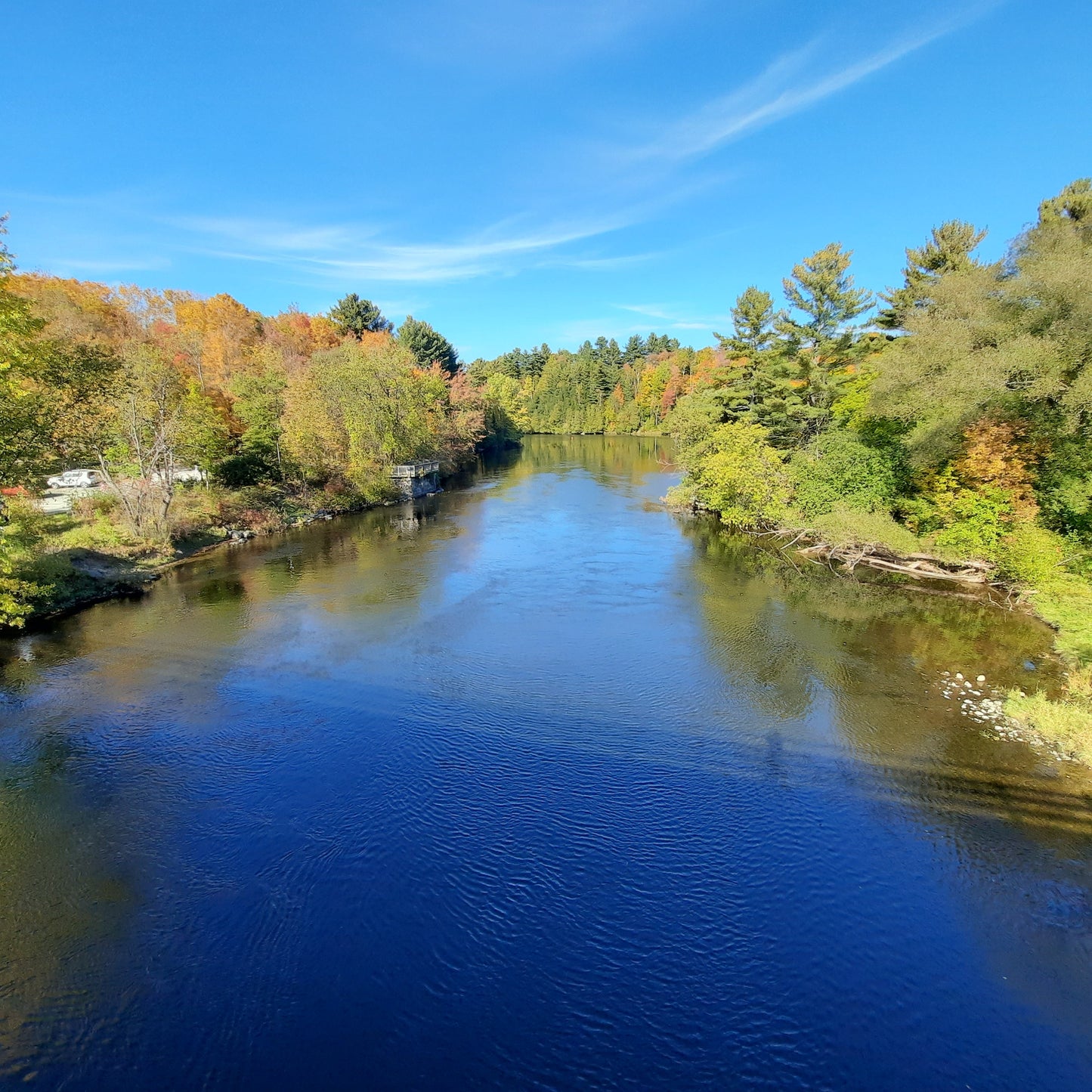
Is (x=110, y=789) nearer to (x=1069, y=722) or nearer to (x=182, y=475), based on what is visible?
(x=1069, y=722)

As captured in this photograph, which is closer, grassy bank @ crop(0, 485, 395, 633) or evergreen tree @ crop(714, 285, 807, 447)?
grassy bank @ crop(0, 485, 395, 633)

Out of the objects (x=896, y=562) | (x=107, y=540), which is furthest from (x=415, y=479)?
(x=896, y=562)

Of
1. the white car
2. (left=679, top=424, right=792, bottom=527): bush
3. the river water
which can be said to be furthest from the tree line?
(left=679, top=424, right=792, bottom=527): bush

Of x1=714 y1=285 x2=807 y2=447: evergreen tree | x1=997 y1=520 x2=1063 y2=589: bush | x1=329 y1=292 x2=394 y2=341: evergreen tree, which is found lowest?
x1=997 y1=520 x2=1063 y2=589: bush

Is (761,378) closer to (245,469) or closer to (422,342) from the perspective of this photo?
(245,469)

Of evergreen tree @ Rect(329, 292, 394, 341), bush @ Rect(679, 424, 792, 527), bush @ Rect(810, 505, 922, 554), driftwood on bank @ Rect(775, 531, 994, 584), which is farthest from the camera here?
evergreen tree @ Rect(329, 292, 394, 341)

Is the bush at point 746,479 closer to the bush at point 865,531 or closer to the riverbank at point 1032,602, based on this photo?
the riverbank at point 1032,602

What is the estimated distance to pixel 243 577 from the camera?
22.7 metres

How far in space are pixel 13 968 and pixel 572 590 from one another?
15.9 m

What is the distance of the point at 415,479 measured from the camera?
44.9 m

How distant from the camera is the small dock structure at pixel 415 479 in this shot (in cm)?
4284

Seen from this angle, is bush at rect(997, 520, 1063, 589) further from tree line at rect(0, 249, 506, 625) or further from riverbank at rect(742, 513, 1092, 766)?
tree line at rect(0, 249, 506, 625)

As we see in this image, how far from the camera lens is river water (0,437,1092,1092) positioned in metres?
6.30

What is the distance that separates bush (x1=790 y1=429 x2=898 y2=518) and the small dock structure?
26.2 meters
